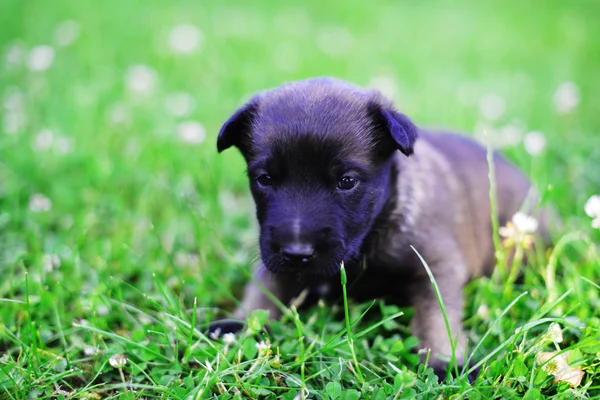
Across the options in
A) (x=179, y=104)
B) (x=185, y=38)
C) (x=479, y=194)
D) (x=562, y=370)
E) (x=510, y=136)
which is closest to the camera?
(x=562, y=370)

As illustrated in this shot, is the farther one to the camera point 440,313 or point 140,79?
point 140,79

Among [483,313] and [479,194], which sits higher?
[479,194]

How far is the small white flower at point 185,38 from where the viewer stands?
19.3 ft

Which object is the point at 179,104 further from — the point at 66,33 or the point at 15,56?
the point at 66,33

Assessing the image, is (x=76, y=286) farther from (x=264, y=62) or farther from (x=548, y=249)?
(x=264, y=62)

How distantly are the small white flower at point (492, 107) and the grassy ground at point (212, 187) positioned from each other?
0.03m

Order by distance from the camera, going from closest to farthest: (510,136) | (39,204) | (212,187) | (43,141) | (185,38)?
(39,204) < (212,187) < (510,136) < (43,141) < (185,38)

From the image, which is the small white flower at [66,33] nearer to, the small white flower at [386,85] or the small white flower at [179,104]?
the small white flower at [179,104]

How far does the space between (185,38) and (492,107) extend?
10.7ft

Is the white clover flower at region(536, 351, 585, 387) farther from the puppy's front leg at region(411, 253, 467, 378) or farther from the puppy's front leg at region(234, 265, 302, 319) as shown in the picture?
the puppy's front leg at region(234, 265, 302, 319)

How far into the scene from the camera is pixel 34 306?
2.67m

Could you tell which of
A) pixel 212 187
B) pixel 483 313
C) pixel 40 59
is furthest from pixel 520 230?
pixel 40 59

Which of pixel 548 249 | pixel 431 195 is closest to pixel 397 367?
pixel 431 195

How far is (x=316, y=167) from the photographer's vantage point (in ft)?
7.45
